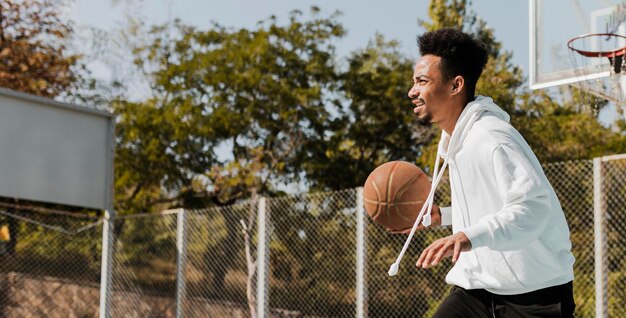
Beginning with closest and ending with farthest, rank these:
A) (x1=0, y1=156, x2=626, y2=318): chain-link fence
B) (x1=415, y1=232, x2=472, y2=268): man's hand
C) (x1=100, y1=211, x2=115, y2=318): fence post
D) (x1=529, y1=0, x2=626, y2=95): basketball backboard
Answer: (x1=415, y1=232, x2=472, y2=268): man's hand < (x1=0, y1=156, x2=626, y2=318): chain-link fence < (x1=529, y1=0, x2=626, y2=95): basketball backboard < (x1=100, y1=211, x2=115, y2=318): fence post

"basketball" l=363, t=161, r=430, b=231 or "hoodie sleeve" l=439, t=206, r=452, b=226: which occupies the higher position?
"basketball" l=363, t=161, r=430, b=231

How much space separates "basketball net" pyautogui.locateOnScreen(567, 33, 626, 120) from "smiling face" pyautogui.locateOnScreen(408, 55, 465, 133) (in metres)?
6.33

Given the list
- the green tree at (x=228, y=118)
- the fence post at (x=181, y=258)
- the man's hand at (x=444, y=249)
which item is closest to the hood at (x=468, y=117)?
the man's hand at (x=444, y=249)

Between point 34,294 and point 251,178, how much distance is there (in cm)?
533

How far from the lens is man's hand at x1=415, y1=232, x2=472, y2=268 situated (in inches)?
119

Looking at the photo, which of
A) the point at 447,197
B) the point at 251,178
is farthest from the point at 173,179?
the point at 447,197

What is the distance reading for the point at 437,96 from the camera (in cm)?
363

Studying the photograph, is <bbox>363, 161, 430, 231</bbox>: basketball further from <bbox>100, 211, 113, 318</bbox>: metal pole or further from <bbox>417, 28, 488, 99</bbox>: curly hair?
<bbox>100, 211, 113, 318</bbox>: metal pole

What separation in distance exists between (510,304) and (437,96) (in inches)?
33.1

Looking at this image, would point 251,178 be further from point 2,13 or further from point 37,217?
point 2,13

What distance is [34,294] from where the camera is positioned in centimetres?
1412

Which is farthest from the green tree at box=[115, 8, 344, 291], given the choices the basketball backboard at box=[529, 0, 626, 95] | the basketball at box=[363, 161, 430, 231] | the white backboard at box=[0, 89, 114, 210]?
the basketball at box=[363, 161, 430, 231]

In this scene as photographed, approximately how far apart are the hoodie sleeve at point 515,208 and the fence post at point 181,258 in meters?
9.32

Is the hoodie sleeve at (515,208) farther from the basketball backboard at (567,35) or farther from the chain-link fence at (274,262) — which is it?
the basketball backboard at (567,35)
